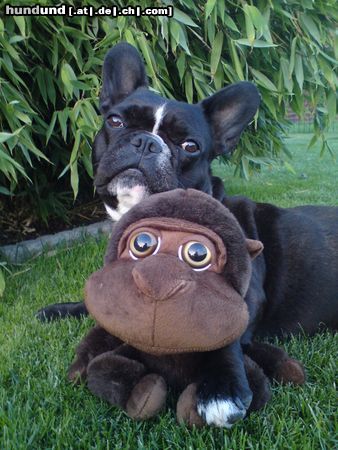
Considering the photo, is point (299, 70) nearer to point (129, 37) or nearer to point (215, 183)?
point (129, 37)

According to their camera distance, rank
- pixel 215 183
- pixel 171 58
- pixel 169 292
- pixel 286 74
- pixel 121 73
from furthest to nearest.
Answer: pixel 171 58 → pixel 286 74 → pixel 121 73 → pixel 215 183 → pixel 169 292

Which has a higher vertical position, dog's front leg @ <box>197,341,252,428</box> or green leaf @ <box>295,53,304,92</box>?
green leaf @ <box>295,53,304,92</box>

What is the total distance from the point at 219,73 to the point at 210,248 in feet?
5.26

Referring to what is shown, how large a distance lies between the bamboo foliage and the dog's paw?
4.08ft

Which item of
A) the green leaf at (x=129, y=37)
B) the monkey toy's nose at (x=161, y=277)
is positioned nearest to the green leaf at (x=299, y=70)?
the green leaf at (x=129, y=37)

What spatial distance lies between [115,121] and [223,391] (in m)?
1.01

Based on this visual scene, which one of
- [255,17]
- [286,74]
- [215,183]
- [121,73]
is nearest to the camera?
[215,183]

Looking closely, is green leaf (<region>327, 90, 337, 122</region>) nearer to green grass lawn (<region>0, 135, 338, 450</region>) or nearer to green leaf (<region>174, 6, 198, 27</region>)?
green leaf (<region>174, 6, 198, 27</region>)

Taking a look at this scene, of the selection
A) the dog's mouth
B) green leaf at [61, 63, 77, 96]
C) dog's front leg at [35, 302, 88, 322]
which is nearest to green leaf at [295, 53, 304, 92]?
green leaf at [61, 63, 77, 96]

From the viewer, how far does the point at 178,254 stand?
109 cm

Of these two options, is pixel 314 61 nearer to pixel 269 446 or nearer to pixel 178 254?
pixel 178 254

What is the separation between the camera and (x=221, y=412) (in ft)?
3.48

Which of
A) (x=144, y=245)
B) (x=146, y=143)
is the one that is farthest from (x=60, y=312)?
(x=144, y=245)

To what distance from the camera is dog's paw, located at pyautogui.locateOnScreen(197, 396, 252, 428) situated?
1060 mm
